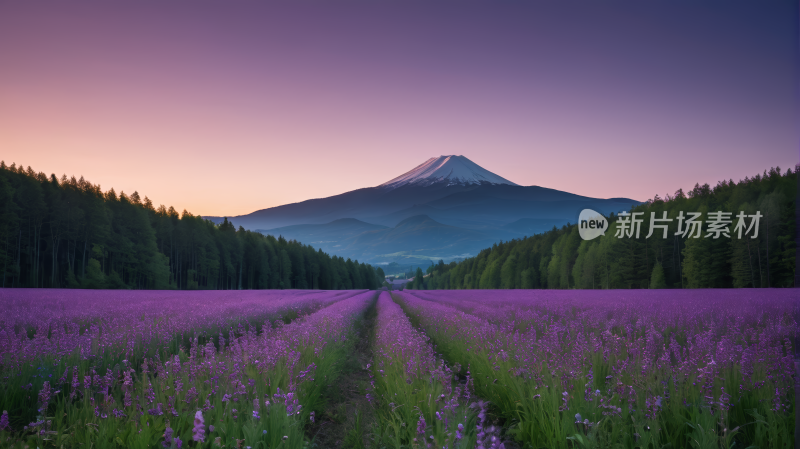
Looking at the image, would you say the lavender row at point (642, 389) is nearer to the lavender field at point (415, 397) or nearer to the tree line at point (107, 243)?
the lavender field at point (415, 397)

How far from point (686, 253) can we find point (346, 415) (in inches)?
1957

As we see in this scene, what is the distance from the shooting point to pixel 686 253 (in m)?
Result: 40.8

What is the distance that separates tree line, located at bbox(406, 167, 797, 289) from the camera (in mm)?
34750

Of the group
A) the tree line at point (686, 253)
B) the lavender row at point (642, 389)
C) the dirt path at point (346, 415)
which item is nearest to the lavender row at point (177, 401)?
the dirt path at point (346, 415)

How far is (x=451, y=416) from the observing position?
10.5 feet

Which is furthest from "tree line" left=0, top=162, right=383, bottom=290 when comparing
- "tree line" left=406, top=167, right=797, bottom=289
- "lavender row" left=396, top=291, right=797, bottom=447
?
"tree line" left=406, top=167, right=797, bottom=289

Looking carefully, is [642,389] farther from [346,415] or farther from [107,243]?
[107,243]

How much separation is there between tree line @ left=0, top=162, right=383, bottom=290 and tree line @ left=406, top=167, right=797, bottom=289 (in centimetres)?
5459

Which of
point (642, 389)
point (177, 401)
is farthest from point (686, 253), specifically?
point (177, 401)

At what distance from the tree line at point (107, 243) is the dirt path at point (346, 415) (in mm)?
42623

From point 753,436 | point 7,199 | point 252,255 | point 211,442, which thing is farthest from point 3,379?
point 252,255

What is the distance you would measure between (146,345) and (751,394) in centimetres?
909

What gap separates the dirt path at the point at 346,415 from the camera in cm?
422

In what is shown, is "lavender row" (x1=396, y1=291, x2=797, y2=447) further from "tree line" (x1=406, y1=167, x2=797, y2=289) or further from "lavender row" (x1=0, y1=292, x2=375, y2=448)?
"tree line" (x1=406, y1=167, x2=797, y2=289)
